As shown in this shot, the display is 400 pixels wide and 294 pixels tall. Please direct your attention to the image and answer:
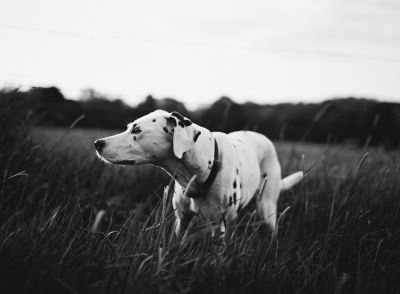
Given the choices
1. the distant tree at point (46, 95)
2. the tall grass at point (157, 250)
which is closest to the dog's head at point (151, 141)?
the tall grass at point (157, 250)

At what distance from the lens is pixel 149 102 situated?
Result: 5988mm

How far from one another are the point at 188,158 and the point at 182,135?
0.79ft

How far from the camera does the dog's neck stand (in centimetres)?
300

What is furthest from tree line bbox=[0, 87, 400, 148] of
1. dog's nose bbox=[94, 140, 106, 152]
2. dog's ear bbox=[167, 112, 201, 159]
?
dog's ear bbox=[167, 112, 201, 159]

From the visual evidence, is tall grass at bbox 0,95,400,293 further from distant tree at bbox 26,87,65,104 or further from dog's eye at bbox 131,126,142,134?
dog's eye at bbox 131,126,142,134

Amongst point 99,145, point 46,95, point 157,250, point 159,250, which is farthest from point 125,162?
point 46,95

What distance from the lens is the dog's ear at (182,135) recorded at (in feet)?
9.23

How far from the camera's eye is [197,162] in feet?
9.86

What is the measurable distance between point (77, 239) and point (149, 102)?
4192 millimetres

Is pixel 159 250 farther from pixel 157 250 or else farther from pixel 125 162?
pixel 125 162

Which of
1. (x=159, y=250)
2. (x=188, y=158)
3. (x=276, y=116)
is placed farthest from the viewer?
(x=276, y=116)

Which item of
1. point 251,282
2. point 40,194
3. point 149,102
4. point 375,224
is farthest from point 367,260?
point 149,102

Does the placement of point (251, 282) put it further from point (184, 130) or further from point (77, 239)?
point (184, 130)

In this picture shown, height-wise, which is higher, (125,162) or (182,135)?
(182,135)
